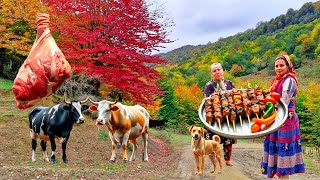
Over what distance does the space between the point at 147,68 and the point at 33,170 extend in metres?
8.71

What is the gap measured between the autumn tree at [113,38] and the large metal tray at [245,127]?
30.2 feet

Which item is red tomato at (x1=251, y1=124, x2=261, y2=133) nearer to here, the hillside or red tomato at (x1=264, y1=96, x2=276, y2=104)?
red tomato at (x1=264, y1=96, x2=276, y2=104)

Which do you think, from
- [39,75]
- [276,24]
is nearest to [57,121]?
[39,75]

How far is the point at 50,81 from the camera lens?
2873mm

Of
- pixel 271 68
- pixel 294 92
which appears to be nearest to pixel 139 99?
pixel 294 92

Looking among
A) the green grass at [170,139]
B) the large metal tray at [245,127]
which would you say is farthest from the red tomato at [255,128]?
the green grass at [170,139]

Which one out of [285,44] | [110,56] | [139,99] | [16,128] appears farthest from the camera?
[285,44]

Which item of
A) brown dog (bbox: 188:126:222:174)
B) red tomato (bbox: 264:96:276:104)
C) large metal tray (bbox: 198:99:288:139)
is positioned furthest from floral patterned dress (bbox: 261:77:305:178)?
brown dog (bbox: 188:126:222:174)

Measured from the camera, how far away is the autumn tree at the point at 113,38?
14.1 metres

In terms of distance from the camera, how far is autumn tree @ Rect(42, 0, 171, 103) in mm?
14117

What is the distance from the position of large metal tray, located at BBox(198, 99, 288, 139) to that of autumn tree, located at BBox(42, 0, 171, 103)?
920cm

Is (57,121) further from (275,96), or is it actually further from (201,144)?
(275,96)

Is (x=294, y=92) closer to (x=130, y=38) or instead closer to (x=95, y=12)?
(x=130, y=38)

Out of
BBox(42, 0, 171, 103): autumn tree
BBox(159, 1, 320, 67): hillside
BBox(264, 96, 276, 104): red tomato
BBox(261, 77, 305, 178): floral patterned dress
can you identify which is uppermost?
BBox(159, 1, 320, 67): hillside
